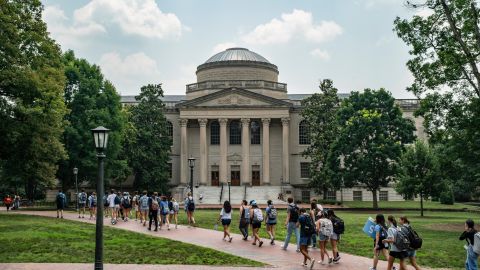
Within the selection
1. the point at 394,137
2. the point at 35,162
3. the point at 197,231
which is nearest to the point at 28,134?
the point at 35,162

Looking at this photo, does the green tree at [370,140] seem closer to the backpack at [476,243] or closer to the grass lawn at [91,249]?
the grass lawn at [91,249]

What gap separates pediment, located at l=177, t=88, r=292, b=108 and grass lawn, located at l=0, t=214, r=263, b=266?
41.9 meters

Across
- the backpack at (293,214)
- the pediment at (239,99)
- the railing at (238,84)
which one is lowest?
the backpack at (293,214)

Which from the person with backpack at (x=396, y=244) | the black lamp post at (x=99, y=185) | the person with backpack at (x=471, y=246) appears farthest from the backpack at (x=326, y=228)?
the black lamp post at (x=99, y=185)

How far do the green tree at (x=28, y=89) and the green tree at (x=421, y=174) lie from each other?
2592cm

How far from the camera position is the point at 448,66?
28.0 m

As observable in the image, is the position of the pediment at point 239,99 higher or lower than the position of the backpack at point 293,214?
higher

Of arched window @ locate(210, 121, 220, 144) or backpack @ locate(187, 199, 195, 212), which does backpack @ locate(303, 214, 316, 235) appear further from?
arched window @ locate(210, 121, 220, 144)

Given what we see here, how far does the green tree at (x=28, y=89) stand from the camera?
103 ft

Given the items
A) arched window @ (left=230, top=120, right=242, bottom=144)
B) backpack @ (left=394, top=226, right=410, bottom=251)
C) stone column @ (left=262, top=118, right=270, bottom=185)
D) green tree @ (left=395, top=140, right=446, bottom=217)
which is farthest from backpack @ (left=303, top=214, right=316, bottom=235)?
arched window @ (left=230, top=120, right=242, bottom=144)

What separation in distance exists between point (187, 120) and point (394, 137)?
2634 centimetres

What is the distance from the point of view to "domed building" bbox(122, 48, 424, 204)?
216ft

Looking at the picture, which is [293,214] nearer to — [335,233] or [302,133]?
[335,233]

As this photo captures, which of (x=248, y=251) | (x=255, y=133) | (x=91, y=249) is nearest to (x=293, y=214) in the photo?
(x=248, y=251)
